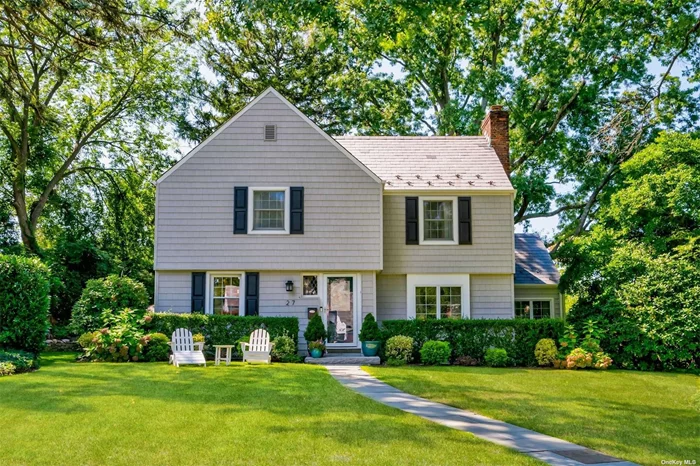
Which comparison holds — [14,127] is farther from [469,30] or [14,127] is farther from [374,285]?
[469,30]

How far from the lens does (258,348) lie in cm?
1611

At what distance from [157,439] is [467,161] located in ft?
50.8

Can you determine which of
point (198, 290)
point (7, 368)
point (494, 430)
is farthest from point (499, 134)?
point (7, 368)

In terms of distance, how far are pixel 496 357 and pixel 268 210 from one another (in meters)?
7.55

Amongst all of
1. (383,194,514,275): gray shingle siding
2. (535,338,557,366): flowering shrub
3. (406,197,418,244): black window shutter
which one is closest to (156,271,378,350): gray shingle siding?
(383,194,514,275): gray shingle siding

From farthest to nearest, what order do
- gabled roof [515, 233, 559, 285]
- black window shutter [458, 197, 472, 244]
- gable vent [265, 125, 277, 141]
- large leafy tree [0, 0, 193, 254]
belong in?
large leafy tree [0, 0, 193, 254] < gabled roof [515, 233, 559, 285] < black window shutter [458, 197, 472, 244] < gable vent [265, 125, 277, 141]

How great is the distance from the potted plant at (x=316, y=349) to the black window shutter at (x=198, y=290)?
352 centimetres

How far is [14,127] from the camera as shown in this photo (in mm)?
25469

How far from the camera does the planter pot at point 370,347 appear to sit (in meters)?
17.1

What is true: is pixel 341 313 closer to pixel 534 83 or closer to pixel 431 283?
pixel 431 283

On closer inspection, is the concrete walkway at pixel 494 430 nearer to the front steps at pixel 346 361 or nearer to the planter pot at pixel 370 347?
the front steps at pixel 346 361

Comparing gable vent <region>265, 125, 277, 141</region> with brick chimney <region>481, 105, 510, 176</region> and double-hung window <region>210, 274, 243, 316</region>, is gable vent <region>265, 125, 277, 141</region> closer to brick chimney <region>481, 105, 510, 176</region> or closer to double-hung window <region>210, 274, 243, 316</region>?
double-hung window <region>210, 274, 243, 316</region>

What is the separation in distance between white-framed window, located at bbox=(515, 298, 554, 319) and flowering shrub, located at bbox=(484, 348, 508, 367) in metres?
6.40

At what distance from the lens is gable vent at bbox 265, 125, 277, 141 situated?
18953 mm
